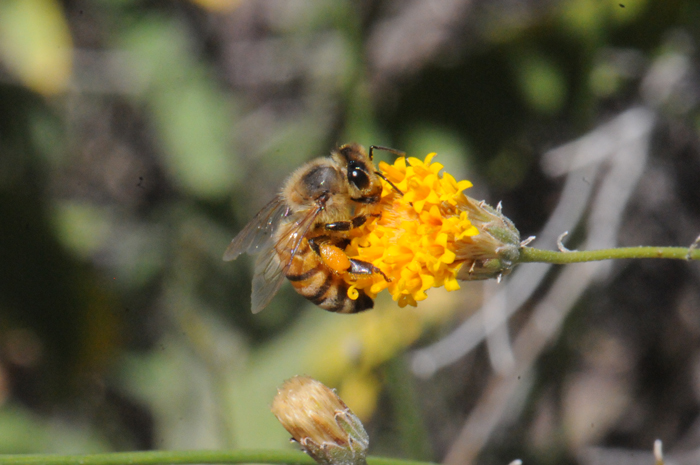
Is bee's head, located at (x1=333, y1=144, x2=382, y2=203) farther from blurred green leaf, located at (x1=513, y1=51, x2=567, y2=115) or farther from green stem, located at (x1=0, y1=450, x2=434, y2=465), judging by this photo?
blurred green leaf, located at (x1=513, y1=51, x2=567, y2=115)

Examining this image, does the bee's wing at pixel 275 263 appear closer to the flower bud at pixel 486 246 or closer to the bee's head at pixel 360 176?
the bee's head at pixel 360 176

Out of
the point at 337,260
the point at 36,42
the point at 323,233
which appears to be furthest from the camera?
the point at 36,42

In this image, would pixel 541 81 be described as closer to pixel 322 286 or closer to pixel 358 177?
pixel 358 177

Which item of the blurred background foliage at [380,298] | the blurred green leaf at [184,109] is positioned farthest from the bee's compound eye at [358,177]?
the blurred green leaf at [184,109]

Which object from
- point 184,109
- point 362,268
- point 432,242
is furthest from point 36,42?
point 432,242

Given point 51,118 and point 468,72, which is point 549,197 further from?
point 51,118

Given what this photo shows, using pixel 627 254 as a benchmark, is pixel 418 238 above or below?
below

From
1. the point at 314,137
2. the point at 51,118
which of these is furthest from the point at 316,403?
the point at 51,118
